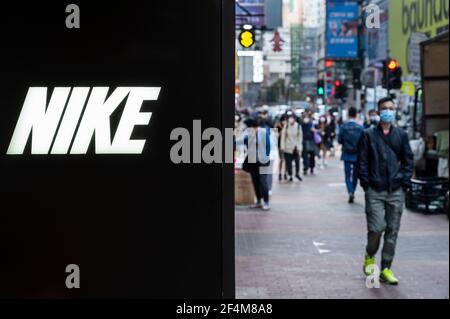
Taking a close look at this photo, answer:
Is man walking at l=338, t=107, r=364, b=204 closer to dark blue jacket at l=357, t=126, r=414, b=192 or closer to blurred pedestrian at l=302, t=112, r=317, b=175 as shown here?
blurred pedestrian at l=302, t=112, r=317, b=175

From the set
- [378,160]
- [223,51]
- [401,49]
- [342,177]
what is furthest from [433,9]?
[223,51]

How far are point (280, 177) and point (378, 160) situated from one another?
13625 mm

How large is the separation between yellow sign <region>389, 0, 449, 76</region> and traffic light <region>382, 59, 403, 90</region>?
14.3 ft

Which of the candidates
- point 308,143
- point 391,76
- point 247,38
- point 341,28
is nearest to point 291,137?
point 391,76

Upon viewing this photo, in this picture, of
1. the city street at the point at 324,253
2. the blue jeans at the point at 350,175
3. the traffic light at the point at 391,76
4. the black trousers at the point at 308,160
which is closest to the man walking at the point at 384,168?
the city street at the point at 324,253

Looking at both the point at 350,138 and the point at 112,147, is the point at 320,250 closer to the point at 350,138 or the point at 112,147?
the point at 350,138

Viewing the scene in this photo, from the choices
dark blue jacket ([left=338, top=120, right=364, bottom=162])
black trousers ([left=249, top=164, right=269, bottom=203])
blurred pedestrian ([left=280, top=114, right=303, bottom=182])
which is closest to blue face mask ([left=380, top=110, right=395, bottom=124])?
black trousers ([left=249, top=164, right=269, bottom=203])

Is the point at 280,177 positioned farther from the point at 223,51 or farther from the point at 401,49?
the point at 223,51

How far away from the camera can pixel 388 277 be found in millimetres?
8125

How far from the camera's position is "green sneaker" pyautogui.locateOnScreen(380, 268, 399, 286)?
809cm

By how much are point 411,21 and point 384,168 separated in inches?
1015

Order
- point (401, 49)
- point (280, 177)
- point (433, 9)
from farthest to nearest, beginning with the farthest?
point (401, 49)
point (433, 9)
point (280, 177)

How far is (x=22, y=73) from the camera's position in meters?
2.99

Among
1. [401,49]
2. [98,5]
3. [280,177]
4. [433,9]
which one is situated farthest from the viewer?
[401,49]
